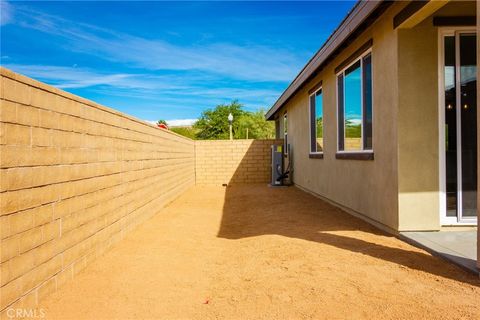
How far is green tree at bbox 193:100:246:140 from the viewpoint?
111 feet

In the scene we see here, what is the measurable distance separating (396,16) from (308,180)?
638 centimetres

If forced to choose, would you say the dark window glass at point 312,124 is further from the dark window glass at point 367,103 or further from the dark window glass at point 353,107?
the dark window glass at point 367,103

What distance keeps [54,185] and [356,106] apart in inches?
195

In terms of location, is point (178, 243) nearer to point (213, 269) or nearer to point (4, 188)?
point (213, 269)

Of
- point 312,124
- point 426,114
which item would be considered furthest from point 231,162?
point 426,114

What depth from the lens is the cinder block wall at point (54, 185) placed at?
2.60m

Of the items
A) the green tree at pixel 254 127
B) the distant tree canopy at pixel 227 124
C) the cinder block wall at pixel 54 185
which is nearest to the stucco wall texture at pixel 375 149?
the cinder block wall at pixel 54 185

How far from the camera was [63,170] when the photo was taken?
3426mm

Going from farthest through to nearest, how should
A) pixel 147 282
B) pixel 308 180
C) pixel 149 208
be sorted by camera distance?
pixel 308 180
pixel 149 208
pixel 147 282

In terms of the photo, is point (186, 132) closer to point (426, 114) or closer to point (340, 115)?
point (340, 115)

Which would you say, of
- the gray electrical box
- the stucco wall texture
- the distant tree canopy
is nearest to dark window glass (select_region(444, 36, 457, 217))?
the stucco wall texture

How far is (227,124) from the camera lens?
1323 inches

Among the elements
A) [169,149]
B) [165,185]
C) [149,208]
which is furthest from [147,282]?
[169,149]

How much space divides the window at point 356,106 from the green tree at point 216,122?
25.4m
